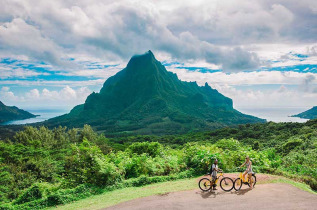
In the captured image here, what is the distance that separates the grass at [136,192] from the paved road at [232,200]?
0.70 m

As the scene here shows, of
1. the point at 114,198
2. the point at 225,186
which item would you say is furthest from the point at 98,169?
the point at 225,186

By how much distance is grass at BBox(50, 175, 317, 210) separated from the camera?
11.7 meters

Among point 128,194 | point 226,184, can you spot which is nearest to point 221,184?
point 226,184

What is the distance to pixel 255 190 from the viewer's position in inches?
482

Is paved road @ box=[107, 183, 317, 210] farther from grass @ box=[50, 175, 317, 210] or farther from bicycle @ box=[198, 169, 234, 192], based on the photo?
grass @ box=[50, 175, 317, 210]

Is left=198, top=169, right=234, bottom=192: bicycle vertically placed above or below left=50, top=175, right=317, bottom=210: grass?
above

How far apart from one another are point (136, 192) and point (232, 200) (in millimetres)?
5511

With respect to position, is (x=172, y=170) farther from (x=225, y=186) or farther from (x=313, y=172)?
(x=313, y=172)

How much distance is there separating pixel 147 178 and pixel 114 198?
131 inches

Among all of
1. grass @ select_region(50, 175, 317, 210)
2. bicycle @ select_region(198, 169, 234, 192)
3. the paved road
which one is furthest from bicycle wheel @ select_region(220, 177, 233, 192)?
grass @ select_region(50, 175, 317, 210)

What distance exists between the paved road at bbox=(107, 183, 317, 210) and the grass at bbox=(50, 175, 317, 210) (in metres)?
0.70

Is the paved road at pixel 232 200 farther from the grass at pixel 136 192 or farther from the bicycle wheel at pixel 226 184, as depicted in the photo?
the grass at pixel 136 192

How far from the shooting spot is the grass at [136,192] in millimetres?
11734

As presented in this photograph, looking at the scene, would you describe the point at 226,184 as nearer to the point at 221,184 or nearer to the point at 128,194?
the point at 221,184
